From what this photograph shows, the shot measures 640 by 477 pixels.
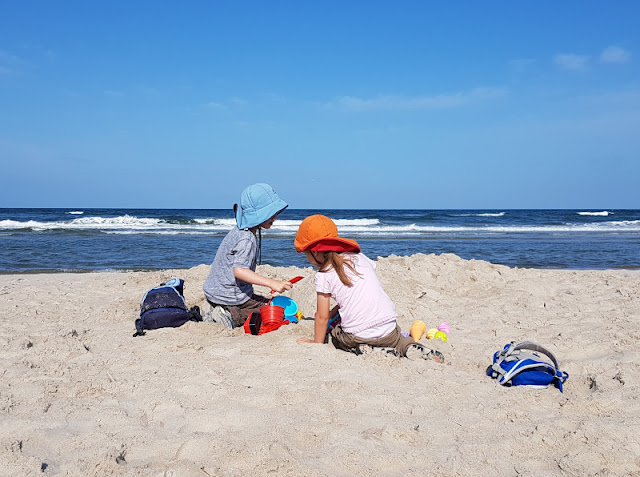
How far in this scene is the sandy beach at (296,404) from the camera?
2.18 metres

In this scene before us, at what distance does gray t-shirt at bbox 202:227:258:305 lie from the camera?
14.6 ft

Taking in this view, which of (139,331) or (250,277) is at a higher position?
(250,277)

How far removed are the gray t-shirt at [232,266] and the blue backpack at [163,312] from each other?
0.28 metres

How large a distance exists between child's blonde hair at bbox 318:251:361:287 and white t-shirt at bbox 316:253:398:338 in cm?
2

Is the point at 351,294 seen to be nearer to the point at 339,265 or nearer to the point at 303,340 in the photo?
the point at 339,265

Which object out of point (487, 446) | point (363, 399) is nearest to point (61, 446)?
point (363, 399)

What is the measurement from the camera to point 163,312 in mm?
4508

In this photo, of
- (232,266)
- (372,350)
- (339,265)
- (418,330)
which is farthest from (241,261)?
(418,330)

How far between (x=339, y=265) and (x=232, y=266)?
52.7 inches

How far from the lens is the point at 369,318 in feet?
12.0

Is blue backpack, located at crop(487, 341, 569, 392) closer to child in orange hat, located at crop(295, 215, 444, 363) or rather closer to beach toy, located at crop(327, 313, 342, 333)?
child in orange hat, located at crop(295, 215, 444, 363)

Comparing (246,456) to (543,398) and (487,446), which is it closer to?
(487,446)

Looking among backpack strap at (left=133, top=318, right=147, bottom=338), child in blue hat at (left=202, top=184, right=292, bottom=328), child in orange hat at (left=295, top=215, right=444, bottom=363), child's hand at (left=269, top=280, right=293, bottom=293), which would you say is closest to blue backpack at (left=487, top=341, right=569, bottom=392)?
child in orange hat at (left=295, top=215, right=444, bottom=363)

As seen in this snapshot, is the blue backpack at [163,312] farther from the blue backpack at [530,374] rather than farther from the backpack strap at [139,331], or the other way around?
the blue backpack at [530,374]
